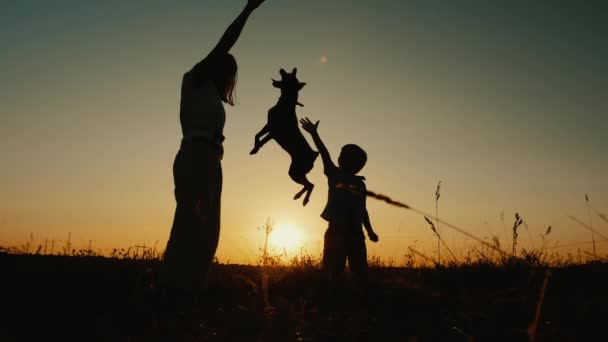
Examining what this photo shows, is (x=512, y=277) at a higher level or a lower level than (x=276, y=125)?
lower

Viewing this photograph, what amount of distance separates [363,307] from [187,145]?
6.32 feet

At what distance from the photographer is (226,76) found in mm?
3973

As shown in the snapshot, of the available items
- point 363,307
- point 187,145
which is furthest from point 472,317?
point 187,145

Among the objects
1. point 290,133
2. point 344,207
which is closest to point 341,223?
point 344,207

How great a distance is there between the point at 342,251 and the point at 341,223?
0.32m

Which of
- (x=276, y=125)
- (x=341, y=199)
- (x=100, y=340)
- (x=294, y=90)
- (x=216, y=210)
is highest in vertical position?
(x=294, y=90)

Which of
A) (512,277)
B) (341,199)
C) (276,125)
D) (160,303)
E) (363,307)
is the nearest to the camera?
(160,303)

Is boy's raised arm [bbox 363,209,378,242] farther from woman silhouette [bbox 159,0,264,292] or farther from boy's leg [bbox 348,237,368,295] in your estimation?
woman silhouette [bbox 159,0,264,292]

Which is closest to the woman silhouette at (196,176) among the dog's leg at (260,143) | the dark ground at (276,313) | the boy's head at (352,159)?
the dark ground at (276,313)

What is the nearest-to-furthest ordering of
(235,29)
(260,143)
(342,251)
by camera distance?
1. (235,29)
2. (260,143)
3. (342,251)

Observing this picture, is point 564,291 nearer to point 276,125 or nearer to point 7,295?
point 276,125

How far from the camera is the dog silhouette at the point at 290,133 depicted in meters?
4.90

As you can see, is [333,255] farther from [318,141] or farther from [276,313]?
[276,313]

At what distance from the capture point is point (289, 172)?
520cm
